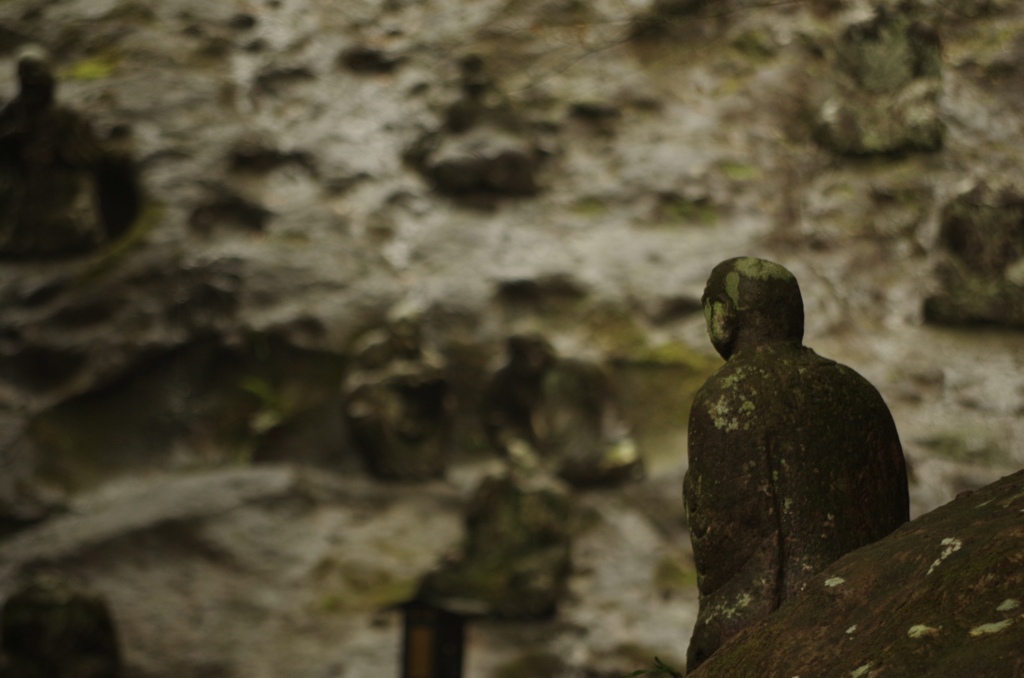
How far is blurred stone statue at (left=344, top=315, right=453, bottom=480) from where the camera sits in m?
10.4

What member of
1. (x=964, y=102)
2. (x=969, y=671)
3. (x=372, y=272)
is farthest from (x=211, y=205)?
(x=969, y=671)

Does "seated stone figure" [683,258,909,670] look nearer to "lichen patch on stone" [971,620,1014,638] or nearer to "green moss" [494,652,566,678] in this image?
"lichen patch on stone" [971,620,1014,638]

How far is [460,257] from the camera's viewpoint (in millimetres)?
11945

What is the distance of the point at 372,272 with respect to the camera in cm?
1166

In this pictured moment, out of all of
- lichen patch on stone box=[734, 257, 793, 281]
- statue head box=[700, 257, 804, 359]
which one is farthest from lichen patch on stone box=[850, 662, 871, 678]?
lichen patch on stone box=[734, 257, 793, 281]

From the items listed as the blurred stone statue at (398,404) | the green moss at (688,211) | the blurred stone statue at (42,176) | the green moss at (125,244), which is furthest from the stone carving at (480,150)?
the blurred stone statue at (42,176)

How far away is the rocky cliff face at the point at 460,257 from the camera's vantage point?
29.6ft

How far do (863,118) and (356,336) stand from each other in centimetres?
656

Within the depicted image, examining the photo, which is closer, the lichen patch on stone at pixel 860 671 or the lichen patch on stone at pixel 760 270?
the lichen patch on stone at pixel 860 671

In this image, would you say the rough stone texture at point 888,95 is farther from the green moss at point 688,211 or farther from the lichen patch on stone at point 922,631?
the lichen patch on stone at point 922,631

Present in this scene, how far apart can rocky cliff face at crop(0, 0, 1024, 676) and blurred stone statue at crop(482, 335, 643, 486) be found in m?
0.25

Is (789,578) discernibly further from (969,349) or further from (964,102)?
(964,102)

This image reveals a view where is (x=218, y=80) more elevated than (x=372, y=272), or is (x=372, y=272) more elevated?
(x=218, y=80)

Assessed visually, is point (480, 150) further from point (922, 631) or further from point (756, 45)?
point (922, 631)
